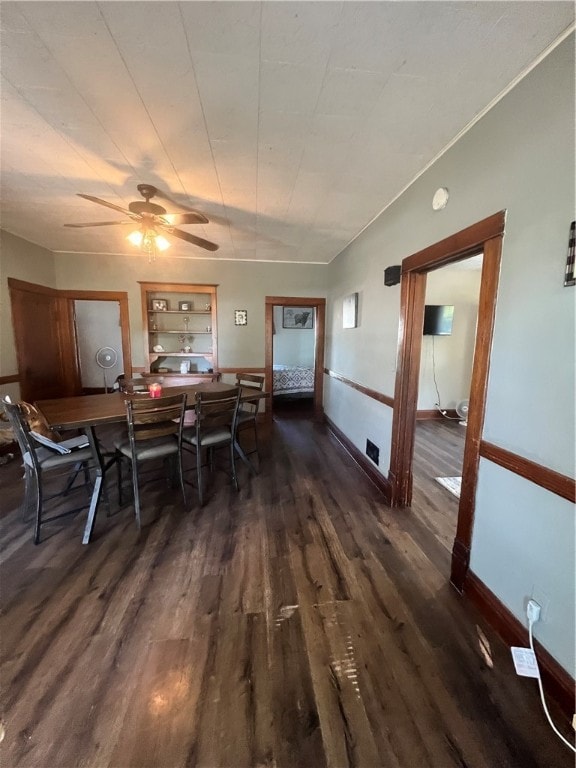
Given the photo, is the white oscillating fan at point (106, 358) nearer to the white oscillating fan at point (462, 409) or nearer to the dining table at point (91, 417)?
the dining table at point (91, 417)

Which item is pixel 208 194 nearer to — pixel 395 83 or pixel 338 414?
pixel 395 83

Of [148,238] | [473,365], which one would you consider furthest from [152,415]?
[473,365]

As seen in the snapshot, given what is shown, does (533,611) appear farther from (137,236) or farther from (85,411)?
(137,236)

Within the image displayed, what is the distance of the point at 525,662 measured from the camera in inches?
49.4

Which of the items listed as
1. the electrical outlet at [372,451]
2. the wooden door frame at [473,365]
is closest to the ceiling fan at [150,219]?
the wooden door frame at [473,365]

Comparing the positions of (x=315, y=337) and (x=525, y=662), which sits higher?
(x=315, y=337)

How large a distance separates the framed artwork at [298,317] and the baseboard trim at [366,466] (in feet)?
13.8

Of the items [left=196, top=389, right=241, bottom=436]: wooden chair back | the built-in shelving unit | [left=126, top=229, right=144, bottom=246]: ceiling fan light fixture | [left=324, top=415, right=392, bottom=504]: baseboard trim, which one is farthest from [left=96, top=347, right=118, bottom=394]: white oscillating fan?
[left=324, top=415, right=392, bottom=504]: baseboard trim

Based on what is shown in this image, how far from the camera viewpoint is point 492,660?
1327 millimetres

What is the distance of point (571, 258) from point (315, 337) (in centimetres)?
390

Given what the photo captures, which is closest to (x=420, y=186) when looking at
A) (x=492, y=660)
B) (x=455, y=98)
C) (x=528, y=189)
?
(x=455, y=98)

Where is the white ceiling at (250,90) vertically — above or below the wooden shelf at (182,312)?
above

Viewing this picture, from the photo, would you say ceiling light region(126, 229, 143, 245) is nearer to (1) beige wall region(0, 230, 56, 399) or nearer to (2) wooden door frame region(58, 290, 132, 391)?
(1) beige wall region(0, 230, 56, 399)

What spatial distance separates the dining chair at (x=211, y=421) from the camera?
8.04ft
